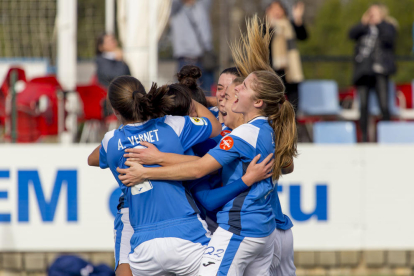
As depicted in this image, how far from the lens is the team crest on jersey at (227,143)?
2922 mm

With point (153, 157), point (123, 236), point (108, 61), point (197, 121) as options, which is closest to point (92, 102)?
point (108, 61)

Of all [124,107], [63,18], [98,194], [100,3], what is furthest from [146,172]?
[100,3]

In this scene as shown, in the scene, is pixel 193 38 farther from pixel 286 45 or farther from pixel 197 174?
pixel 197 174

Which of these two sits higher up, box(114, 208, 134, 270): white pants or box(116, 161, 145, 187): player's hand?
box(116, 161, 145, 187): player's hand

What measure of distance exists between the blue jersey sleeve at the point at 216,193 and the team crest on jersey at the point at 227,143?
18cm

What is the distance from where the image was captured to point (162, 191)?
2930 millimetres

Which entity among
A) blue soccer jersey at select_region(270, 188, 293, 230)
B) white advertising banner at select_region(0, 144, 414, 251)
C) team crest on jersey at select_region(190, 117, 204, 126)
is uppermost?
team crest on jersey at select_region(190, 117, 204, 126)

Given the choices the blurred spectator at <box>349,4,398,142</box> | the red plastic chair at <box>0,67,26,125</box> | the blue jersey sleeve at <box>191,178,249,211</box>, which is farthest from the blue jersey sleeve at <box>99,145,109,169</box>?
the blurred spectator at <box>349,4,398,142</box>

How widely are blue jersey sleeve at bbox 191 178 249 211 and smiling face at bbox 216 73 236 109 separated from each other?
22.5 inches

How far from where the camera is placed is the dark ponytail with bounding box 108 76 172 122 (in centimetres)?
292

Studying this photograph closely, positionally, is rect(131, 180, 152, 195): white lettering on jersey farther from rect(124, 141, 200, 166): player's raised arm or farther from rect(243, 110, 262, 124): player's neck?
rect(243, 110, 262, 124): player's neck

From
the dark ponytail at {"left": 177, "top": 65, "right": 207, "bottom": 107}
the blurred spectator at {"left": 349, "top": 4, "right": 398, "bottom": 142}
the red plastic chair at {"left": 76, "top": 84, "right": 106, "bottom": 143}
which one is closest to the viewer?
the dark ponytail at {"left": 177, "top": 65, "right": 207, "bottom": 107}

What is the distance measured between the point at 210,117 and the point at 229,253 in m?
0.76

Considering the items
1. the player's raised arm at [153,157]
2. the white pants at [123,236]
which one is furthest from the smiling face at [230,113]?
the white pants at [123,236]
